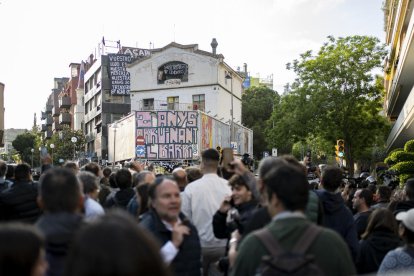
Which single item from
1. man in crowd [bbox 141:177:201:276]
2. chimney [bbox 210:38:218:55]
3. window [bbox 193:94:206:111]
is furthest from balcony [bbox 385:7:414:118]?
chimney [bbox 210:38:218:55]

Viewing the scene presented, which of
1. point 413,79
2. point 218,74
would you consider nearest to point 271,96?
point 218,74

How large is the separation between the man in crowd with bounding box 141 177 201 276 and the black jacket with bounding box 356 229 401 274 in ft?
6.57

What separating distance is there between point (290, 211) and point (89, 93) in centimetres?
7323

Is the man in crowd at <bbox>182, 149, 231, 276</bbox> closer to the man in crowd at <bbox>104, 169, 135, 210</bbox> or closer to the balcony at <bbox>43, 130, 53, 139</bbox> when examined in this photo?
the man in crowd at <bbox>104, 169, 135, 210</bbox>

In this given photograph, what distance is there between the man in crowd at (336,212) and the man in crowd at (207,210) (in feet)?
4.10

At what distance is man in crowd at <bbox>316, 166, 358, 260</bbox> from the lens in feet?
19.4

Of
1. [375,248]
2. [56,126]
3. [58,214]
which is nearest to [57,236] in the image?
[58,214]

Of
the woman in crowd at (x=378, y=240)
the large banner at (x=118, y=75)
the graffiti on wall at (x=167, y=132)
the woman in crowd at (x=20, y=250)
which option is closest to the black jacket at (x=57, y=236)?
the woman in crowd at (x=20, y=250)

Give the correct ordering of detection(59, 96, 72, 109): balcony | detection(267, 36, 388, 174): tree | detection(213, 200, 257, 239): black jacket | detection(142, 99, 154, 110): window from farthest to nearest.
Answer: detection(59, 96, 72, 109): balcony
detection(142, 99, 154, 110): window
detection(267, 36, 388, 174): tree
detection(213, 200, 257, 239): black jacket

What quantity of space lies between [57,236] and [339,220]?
3272mm

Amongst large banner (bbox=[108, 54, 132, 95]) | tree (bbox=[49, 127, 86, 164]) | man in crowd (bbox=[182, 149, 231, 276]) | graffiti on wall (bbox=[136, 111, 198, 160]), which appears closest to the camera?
man in crowd (bbox=[182, 149, 231, 276])

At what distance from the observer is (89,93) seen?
7456cm

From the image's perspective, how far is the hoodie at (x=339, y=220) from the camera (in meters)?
5.92

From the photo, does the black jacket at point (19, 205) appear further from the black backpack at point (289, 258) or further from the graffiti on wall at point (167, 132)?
the graffiti on wall at point (167, 132)
